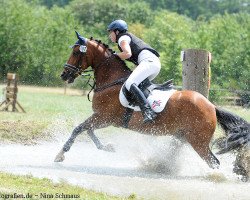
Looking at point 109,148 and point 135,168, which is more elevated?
point 109,148

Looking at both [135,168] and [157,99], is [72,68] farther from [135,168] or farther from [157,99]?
[135,168]

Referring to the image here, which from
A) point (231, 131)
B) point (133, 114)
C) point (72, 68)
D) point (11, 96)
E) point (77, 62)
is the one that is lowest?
point (11, 96)

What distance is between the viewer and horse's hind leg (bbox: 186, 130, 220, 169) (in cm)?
1068

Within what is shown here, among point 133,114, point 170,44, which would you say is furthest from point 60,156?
point 170,44

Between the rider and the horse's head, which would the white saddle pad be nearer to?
the rider

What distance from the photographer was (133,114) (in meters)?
11.1

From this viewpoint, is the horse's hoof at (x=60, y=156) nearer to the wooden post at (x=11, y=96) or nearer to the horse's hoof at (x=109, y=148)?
the horse's hoof at (x=109, y=148)

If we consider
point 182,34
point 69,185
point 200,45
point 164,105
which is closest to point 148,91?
point 164,105

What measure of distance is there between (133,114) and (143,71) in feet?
2.69

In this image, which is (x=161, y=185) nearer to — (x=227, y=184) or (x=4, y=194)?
(x=227, y=184)

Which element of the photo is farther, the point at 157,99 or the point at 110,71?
the point at 110,71

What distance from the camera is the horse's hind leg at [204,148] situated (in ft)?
35.0

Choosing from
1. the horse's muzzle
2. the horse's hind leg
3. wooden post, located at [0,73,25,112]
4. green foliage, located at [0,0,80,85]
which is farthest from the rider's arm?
green foliage, located at [0,0,80,85]

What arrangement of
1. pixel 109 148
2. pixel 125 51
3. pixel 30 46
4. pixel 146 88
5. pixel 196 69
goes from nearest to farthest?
1. pixel 125 51
2. pixel 146 88
3. pixel 109 148
4. pixel 196 69
5. pixel 30 46
